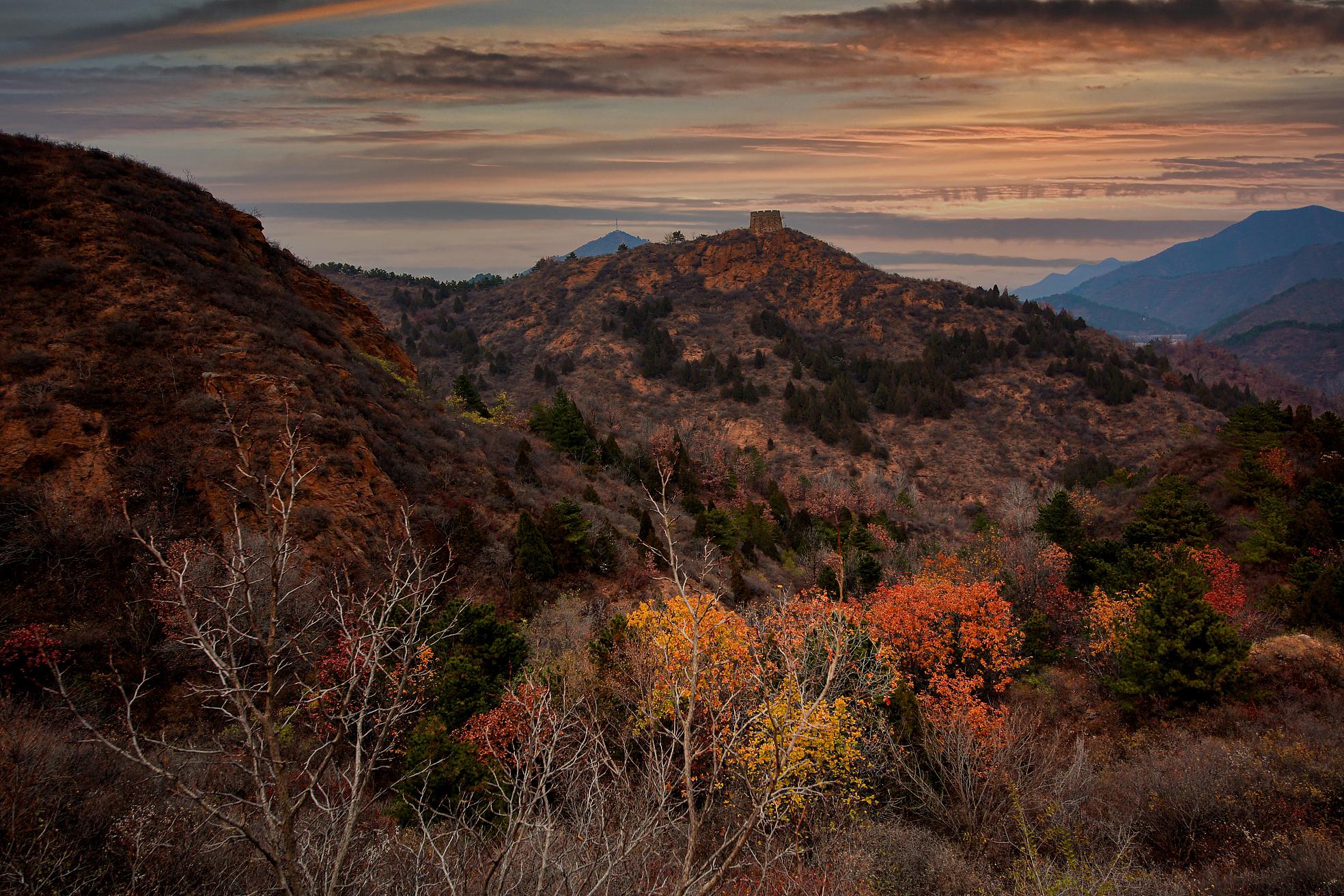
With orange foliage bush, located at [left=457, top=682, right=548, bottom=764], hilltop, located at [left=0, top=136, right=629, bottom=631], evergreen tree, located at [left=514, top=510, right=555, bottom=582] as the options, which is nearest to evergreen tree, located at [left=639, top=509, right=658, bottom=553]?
hilltop, located at [left=0, top=136, right=629, bottom=631]

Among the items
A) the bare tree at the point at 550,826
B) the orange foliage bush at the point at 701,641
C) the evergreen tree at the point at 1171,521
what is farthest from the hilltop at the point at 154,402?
the evergreen tree at the point at 1171,521

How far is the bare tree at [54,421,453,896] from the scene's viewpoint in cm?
488

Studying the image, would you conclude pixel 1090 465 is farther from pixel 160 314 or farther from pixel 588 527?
pixel 160 314

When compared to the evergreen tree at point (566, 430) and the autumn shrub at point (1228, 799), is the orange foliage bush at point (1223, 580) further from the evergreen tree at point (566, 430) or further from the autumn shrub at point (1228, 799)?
the evergreen tree at point (566, 430)

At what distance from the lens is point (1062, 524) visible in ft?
149

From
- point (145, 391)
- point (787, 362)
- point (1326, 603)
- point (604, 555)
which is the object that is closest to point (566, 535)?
point (604, 555)

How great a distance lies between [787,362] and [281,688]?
375ft

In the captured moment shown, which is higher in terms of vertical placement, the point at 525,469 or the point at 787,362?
the point at 525,469

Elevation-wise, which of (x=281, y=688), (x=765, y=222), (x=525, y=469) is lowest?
(x=525, y=469)

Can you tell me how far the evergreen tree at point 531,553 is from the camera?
2972cm

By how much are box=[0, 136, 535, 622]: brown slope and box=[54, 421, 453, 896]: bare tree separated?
1824 mm

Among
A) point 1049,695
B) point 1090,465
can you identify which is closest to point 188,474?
point 1049,695

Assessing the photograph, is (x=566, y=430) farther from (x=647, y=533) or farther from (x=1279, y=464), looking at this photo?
(x=1279, y=464)

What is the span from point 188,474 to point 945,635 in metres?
31.1
